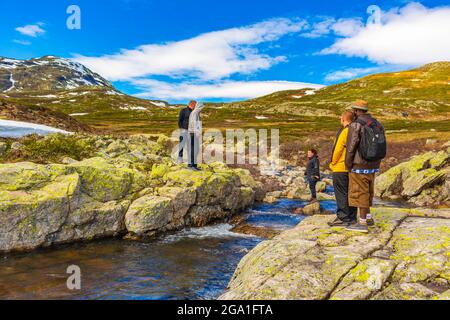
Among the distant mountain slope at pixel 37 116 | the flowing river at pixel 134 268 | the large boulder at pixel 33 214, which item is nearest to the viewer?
the flowing river at pixel 134 268

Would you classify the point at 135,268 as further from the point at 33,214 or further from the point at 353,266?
the point at 353,266

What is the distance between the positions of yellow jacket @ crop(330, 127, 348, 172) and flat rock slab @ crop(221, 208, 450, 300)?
6.16 ft

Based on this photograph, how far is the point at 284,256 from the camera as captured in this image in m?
8.70

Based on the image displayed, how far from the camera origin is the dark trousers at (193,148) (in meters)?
19.2

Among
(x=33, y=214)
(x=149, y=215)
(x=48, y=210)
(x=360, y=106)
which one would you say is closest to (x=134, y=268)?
(x=149, y=215)

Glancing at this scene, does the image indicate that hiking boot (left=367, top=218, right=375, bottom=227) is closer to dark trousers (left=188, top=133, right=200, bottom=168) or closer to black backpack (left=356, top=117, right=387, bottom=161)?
black backpack (left=356, top=117, right=387, bottom=161)

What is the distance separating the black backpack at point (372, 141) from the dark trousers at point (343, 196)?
3.43 feet

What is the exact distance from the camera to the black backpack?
9109 mm

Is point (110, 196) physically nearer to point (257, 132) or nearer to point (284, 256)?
point (284, 256)

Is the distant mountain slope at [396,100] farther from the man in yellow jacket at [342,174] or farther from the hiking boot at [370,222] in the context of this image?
the man in yellow jacket at [342,174]

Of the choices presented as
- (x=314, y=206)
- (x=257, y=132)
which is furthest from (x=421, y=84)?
(x=314, y=206)

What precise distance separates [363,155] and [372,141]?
0.44 metres

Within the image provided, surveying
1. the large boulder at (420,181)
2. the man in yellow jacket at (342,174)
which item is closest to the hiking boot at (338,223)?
the man in yellow jacket at (342,174)

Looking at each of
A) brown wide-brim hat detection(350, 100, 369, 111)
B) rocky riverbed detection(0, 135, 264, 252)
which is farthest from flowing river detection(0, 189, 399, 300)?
brown wide-brim hat detection(350, 100, 369, 111)
